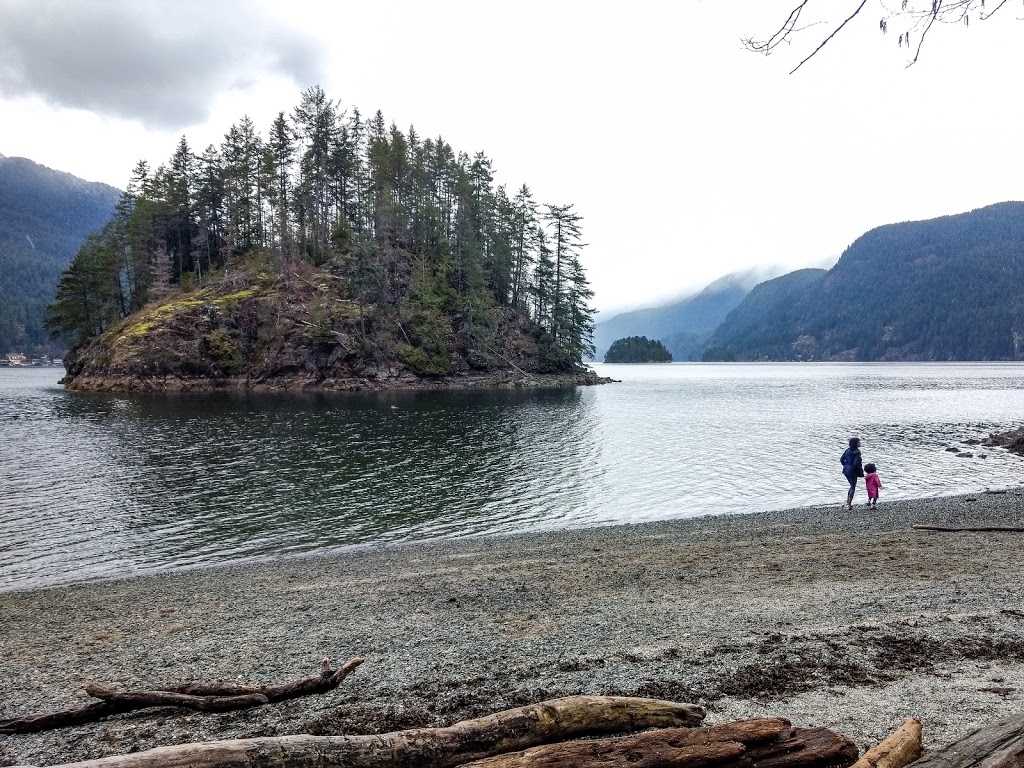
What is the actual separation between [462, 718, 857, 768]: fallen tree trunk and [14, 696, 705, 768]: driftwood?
369 mm

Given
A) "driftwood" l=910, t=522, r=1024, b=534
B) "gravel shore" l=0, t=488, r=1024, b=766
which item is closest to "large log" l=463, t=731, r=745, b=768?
"gravel shore" l=0, t=488, r=1024, b=766

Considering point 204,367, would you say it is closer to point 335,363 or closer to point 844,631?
point 335,363

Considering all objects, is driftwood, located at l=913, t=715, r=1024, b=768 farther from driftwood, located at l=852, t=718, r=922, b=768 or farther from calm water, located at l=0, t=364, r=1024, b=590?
calm water, located at l=0, t=364, r=1024, b=590

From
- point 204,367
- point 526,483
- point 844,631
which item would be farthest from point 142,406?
point 844,631

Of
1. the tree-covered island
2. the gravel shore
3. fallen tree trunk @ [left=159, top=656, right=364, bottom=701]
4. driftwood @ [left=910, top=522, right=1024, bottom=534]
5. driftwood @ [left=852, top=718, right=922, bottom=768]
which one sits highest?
the tree-covered island

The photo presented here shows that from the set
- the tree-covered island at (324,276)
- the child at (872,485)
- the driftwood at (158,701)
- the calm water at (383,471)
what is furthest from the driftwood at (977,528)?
the tree-covered island at (324,276)

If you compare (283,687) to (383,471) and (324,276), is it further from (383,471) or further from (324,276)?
(324,276)

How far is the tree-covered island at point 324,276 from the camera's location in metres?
80.1

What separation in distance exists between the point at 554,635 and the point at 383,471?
71.1 ft

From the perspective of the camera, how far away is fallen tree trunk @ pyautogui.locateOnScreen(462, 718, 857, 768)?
14.2ft

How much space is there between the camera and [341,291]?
286 feet

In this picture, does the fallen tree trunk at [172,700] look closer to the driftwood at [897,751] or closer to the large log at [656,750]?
the large log at [656,750]

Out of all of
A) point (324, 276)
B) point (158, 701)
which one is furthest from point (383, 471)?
point (324, 276)

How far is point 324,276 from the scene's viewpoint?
291ft
